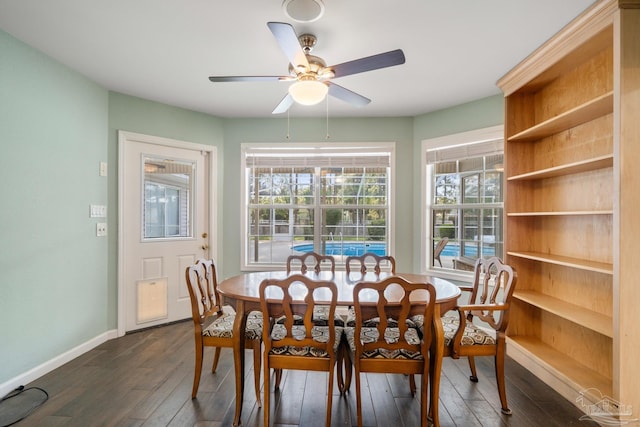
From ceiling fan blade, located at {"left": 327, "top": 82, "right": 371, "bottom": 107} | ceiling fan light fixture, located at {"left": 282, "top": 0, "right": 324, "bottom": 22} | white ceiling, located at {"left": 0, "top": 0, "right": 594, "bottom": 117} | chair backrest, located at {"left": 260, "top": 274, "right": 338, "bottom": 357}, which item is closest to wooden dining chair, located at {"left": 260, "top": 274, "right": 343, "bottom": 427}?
chair backrest, located at {"left": 260, "top": 274, "right": 338, "bottom": 357}

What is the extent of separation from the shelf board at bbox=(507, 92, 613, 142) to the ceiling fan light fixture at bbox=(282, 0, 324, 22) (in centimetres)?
178

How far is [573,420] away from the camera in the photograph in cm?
197

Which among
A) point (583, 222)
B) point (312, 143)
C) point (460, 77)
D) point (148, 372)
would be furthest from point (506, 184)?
point (148, 372)

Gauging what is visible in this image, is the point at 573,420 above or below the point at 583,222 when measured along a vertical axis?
below

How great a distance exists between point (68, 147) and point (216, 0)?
1940mm

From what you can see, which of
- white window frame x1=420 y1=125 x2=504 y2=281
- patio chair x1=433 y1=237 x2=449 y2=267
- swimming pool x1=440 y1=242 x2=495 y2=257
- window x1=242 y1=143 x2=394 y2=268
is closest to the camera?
swimming pool x1=440 y1=242 x2=495 y2=257

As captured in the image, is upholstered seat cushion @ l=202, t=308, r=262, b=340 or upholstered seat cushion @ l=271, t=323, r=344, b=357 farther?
upholstered seat cushion @ l=202, t=308, r=262, b=340

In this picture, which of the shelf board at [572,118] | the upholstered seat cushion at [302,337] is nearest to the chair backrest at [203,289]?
the upholstered seat cushion at [302,337]

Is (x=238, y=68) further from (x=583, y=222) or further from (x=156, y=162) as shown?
(x=583, y=222)

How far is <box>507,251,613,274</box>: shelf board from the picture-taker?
200 centimetres

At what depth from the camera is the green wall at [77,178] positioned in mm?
2307

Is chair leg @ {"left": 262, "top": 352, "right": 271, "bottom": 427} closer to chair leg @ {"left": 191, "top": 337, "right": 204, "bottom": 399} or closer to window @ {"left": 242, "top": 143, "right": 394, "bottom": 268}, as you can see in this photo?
chair leg @ {"left": 191, "top": 337, "right": 204, "bottom": 399}

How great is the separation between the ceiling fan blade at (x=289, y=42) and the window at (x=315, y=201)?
2.10m

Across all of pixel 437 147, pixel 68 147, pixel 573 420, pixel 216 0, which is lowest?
pixel 573 420
